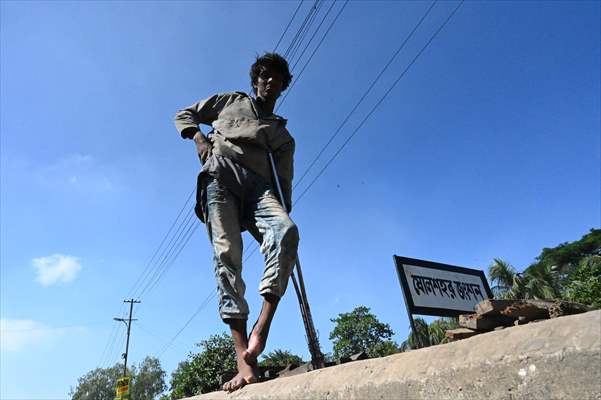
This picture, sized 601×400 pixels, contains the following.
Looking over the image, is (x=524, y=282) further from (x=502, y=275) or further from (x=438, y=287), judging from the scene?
(x=438, y=287)

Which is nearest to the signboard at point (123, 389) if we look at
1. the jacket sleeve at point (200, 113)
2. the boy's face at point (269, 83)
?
the jacket sleeve at point (200, 113)

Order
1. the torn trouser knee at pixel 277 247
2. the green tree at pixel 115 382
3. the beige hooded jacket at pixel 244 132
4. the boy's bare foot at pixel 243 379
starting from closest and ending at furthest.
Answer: the boy's bare foot at pixel 243 379 < the torn trouser knee at pixel 277 247 < the beige hooded jacket at pixel 244 132 < the green tree at pixel 115 382

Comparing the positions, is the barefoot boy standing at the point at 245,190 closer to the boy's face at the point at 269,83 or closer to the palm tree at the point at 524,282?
the boy's face at the point at 269,83

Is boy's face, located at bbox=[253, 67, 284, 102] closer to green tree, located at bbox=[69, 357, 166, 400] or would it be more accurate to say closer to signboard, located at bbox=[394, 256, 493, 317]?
signboard, located at bbox=[394, 256, 493, 317]

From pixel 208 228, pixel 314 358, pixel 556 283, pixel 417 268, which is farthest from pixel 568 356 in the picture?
pixel 556 283

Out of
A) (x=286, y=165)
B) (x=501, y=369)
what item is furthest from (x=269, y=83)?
(x=501, y=369)

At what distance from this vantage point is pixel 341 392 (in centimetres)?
123

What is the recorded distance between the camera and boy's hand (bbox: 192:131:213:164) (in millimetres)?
2764

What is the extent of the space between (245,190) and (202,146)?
0.49 metres

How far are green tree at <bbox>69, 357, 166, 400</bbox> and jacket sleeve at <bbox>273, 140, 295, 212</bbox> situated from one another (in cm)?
7130

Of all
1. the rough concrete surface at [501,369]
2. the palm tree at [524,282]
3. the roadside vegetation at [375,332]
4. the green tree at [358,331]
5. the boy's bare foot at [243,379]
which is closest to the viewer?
the rough concrete surface at [501,369]

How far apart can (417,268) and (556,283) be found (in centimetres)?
2887

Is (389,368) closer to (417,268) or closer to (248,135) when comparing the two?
(248,135)

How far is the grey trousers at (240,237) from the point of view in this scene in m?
2.16
